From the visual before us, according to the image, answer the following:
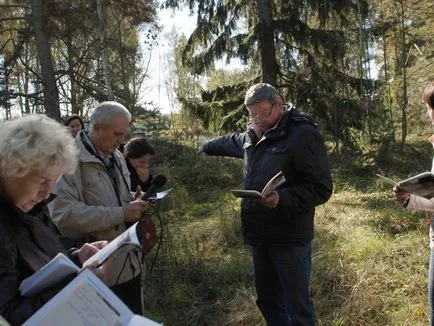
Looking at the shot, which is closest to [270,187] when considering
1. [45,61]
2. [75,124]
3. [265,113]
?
[265,113]

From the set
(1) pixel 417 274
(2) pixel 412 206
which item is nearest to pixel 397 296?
(1) pixel 417 274

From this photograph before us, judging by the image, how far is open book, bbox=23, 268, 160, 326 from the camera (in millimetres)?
1367

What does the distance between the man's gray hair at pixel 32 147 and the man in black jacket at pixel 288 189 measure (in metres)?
1.37

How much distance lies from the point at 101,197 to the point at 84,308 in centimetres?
134

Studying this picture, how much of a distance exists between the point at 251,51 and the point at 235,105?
1.34m

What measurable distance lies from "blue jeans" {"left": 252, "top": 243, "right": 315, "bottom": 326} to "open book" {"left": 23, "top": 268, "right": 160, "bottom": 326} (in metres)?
1.56

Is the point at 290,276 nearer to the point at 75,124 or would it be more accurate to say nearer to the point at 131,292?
the point at 131,292

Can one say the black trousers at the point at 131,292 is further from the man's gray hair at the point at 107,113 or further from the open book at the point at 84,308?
the open book at the point at 84,308

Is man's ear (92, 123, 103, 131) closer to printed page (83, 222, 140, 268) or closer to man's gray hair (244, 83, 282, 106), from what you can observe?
man's gray hair (244, 83, 282, 106)

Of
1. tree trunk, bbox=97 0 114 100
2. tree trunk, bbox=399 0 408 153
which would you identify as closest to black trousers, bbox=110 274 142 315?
tree trunk, bbox=97 0 114 100

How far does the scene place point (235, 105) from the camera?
10695 mm

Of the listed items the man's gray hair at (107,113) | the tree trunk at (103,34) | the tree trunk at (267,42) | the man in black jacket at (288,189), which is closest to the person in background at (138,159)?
the man's gray hair at (107,113)

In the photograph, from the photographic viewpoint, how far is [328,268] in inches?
170

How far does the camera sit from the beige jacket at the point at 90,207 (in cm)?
255
